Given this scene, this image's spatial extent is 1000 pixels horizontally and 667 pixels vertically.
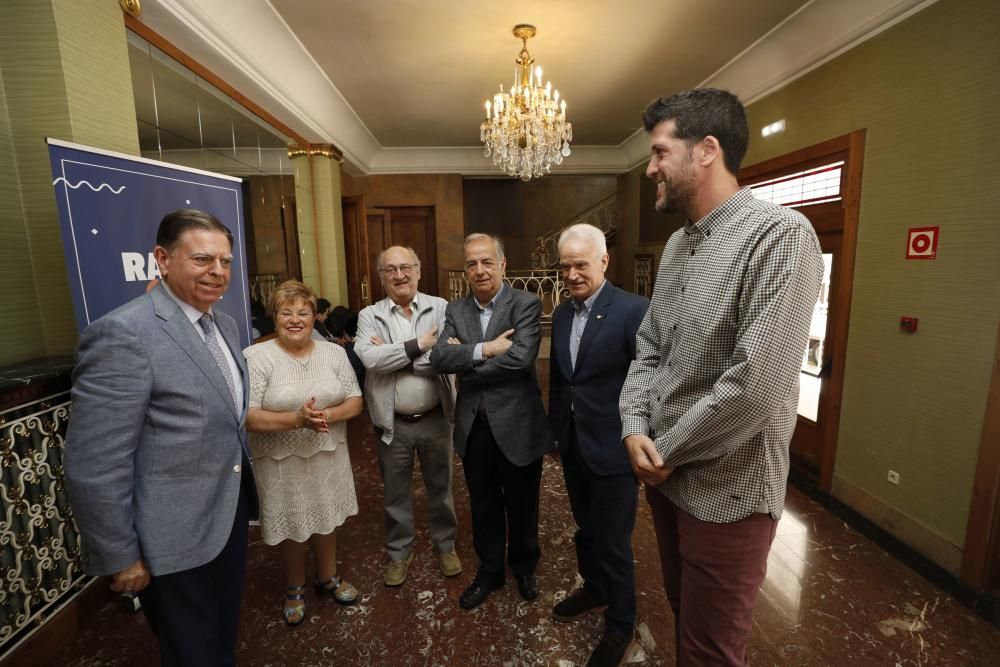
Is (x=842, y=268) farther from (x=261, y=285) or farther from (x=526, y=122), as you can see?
(x=261, y=285)

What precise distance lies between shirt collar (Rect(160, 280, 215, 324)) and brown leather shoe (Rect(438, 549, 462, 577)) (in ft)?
5.38

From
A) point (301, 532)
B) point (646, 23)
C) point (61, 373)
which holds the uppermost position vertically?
point (646, 23)

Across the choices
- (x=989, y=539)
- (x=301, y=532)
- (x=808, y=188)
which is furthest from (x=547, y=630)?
(x=808, y=188)

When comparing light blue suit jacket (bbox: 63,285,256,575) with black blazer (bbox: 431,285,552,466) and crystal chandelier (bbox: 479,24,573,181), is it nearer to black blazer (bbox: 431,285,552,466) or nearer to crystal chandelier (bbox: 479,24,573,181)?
black blazer (bbox: 431,285,552,466)

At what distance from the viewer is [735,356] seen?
100cm

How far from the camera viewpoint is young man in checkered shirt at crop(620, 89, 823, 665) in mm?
976

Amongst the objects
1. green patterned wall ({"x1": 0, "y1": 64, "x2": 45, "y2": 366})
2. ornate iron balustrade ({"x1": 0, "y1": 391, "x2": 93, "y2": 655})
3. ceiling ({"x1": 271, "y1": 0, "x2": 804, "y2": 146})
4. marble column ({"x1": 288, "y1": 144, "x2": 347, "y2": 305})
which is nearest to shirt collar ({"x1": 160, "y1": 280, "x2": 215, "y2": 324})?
ornate iron balustrade ({"x1": 0, "y1": 391, "x2": 93, "y2": 655})

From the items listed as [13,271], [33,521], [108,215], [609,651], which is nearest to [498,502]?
[609,651]

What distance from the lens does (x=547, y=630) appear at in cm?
191

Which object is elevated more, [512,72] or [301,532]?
[512,72]

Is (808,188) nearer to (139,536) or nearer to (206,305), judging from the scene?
(206,305)

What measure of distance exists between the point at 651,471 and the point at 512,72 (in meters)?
4.15

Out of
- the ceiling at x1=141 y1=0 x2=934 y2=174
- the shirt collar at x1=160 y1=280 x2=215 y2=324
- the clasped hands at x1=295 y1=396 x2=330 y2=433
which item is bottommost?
the clasped hands at x1=295 y1=396 x2=330 y2=433

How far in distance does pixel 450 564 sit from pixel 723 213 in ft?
6.61
